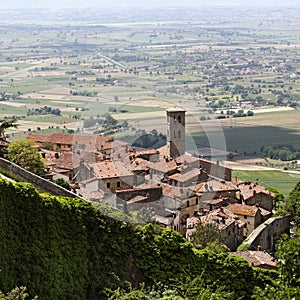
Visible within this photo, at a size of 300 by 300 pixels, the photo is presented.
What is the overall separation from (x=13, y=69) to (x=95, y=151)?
10781 cm

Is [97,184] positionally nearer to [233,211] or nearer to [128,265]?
[233,211]

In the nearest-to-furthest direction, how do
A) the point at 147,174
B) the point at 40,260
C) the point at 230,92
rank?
the point at 40,260 → the point at 147,174 → the point at 230,92

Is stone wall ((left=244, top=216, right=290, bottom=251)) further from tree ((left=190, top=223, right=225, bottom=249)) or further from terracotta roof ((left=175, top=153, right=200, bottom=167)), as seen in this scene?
terracotta roof ((left=175, top=153, right=200, bottom=167))

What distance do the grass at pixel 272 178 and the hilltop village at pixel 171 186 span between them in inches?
630

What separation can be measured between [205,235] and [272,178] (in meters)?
33.3

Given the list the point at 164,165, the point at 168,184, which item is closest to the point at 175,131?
the point at 164,165

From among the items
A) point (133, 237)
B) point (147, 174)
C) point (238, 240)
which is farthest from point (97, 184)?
point (133, 237)

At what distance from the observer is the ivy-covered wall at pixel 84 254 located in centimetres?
1322

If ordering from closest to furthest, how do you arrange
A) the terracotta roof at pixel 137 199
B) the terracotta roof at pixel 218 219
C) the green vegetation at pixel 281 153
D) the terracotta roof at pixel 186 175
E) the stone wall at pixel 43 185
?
the stone wall at pixel 43 185 < the terracotta roof at pixel 137 199 < the terracotta roof at pixel 218 219 < the terracotta roof at pixel 186 175 < the green vegetation at pixel 281 153

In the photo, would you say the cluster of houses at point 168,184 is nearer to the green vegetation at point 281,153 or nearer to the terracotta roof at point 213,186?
the terracotta roof at point 213,186

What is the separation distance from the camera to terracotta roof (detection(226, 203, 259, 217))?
28656 millimetres

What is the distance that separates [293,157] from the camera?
68125 millimetres

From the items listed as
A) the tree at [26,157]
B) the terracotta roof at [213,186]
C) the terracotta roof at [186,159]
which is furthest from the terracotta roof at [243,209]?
the tree at [26,157]

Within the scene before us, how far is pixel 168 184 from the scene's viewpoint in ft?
90.4
